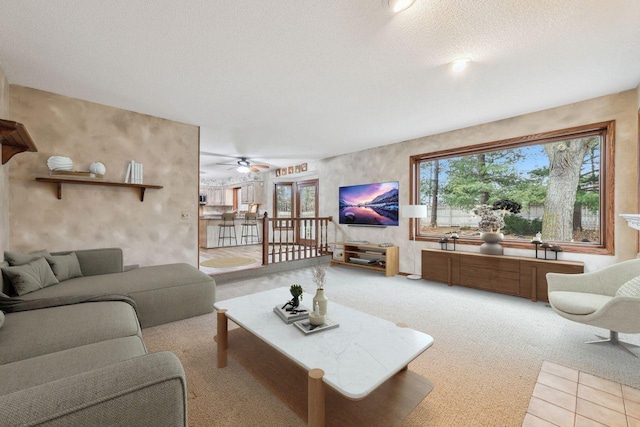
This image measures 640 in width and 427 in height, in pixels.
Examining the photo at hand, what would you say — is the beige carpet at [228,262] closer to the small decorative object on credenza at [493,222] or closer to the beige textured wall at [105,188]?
the beige textured wall at [105,188]

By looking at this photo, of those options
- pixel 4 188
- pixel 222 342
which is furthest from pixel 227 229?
pixel 222 342

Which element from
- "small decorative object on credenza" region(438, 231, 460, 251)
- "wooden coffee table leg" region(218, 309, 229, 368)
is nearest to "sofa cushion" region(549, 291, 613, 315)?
"small decorative object on credenza" region(438, 231, 460, 251)

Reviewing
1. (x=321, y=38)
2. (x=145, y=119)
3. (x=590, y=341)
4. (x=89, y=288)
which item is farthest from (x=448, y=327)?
(x=145, y=119)

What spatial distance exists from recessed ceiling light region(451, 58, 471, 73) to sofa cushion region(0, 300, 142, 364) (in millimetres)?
3261

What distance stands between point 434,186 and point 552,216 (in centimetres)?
171

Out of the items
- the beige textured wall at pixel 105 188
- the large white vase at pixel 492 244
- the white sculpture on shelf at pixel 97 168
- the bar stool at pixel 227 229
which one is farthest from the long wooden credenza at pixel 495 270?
the bar stool at pixel 227 229

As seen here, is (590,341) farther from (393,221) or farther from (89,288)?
(89,288)

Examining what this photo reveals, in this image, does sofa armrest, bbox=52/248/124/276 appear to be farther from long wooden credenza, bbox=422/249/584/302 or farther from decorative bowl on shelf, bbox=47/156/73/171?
long wooden credenza, bbox=422/249/584/302

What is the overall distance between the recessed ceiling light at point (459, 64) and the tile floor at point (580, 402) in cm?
254

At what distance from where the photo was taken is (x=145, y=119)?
12.5ft

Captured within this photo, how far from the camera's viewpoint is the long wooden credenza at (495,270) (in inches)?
133

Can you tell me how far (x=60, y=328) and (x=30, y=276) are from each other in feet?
3.18

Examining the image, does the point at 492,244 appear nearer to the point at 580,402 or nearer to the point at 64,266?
the point at 580,402

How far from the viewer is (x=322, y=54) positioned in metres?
2.30
